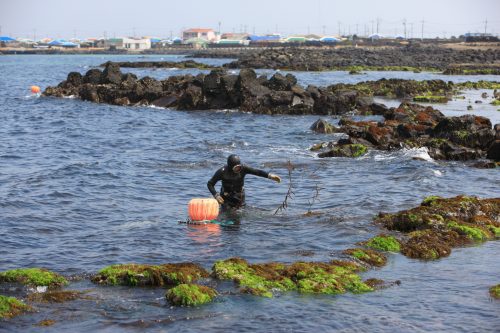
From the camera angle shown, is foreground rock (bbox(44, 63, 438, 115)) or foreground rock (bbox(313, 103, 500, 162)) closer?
foreground rock (bbox(313, 103, 500, 162))

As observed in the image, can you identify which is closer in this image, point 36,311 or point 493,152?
point 36,311

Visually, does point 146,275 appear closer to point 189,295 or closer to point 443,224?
point 189,295

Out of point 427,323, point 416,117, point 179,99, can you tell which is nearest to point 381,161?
point 416,117

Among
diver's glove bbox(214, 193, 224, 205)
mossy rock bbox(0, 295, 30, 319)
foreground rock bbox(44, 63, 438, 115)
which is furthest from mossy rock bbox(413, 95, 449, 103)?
mossy rock bbox(0, 295, 30, 319)

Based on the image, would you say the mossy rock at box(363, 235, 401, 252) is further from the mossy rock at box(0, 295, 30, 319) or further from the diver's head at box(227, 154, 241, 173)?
the mossy rock at box(0, 295, 30, 319)

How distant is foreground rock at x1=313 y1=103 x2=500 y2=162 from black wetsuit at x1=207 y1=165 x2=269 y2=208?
11022 millimetres

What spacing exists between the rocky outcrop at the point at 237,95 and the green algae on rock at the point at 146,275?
118ft

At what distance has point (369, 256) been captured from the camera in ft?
49.4

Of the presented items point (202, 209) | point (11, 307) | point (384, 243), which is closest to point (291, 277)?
point (384, 243)

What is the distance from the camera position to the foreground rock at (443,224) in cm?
1582

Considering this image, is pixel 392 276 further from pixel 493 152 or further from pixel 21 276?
pixel 493 152

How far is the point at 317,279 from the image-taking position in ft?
43.7

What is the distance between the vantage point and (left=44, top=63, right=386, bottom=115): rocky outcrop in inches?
1943

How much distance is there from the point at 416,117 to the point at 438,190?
15.8 metres
